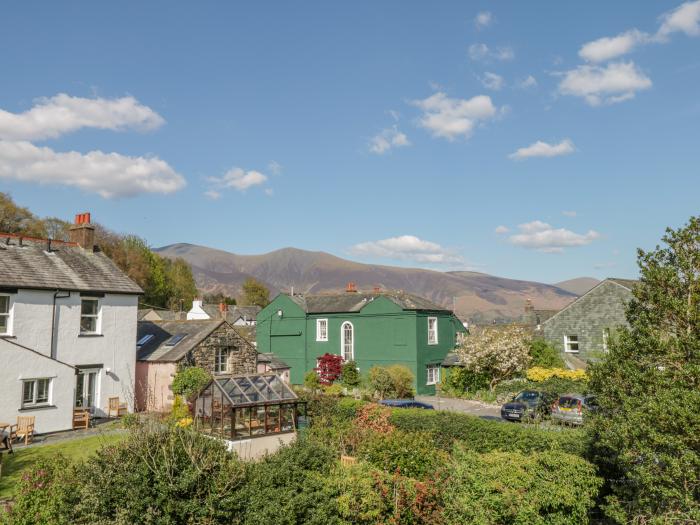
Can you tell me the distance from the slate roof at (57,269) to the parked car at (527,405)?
19780mm

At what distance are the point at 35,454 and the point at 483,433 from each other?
15.1 meters

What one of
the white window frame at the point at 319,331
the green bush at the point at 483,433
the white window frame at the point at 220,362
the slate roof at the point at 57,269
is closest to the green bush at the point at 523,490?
the green bush at the point at 483,433

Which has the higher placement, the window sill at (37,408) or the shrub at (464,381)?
the window sill at (37,408)

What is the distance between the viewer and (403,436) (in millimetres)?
15594

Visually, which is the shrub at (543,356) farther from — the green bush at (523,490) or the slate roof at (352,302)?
the green bush at (523,490)

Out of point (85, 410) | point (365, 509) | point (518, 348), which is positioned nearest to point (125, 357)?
point (85, 410)

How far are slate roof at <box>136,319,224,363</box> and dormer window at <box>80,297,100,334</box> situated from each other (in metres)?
3.73

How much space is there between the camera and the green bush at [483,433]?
15091mm

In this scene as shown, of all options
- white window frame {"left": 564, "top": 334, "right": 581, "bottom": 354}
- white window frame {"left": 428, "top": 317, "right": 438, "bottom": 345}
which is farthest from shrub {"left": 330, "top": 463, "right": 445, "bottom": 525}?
white window frame {"left": 564, "top": 334, "right": 581, "bottom": 354}

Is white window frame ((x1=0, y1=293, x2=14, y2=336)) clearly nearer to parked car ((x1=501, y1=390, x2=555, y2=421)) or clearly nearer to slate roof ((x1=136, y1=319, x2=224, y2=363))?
slate roof ((x1=136, y1=319, x2=224, y2=363))

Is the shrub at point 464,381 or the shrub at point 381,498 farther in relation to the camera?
the shrub at point 464,381

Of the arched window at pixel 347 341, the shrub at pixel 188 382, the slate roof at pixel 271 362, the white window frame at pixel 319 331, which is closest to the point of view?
the shrub at pixel 188 382

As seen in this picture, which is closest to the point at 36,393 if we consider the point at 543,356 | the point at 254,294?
the point at 543,356

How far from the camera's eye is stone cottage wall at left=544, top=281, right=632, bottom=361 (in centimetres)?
3747
